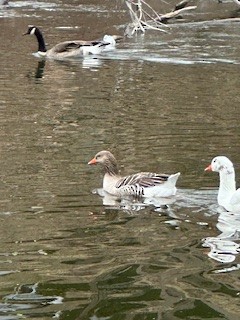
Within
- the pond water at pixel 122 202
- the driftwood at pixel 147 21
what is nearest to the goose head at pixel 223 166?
the pond water at pixel 122 202

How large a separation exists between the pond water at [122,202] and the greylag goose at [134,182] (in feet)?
0.64

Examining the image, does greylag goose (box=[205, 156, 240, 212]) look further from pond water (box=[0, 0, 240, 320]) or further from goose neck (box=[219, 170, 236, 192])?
pond water (box=[0, 0, 240, 320])

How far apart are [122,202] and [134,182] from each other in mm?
295

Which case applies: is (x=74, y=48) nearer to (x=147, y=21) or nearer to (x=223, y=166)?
(x=147, y=21)

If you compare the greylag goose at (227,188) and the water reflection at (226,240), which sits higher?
the greylag goose at (227,188)

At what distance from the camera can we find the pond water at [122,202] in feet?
24.2

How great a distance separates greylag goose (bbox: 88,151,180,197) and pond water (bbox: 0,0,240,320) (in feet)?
0.64

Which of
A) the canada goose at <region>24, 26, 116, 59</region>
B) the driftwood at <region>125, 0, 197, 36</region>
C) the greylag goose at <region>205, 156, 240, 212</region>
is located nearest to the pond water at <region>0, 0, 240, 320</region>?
the greylag goose at <region>205, 156, 240, 212</region>

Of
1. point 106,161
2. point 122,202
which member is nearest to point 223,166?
point 122,202

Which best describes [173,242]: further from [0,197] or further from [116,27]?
[116,27]

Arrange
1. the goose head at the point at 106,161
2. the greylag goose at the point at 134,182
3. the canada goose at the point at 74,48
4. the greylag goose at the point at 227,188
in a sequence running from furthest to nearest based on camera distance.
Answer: the canada goose at the point at 74,48
the goose head at the point at 106,161
the greylag goose at the point at 134,182
the greylag goose at the point at 227,188

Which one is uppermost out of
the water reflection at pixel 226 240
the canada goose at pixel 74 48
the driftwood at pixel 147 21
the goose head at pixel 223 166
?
the driftwood at pixel 147 21

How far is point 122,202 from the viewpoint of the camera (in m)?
10.8

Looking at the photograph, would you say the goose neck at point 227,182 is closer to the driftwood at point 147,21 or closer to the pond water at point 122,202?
the pond water at point 122,202
